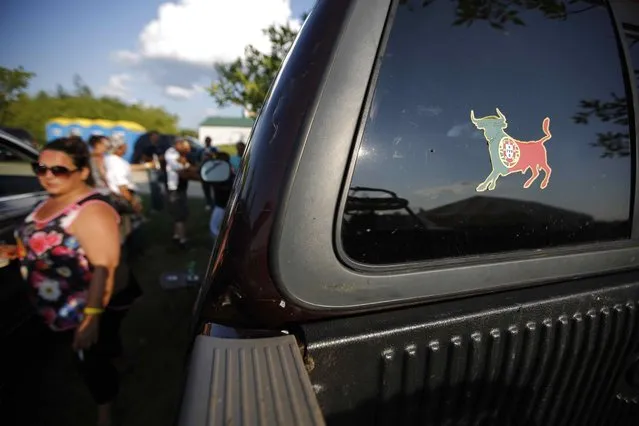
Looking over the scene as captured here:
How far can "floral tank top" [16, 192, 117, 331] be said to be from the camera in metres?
1.87

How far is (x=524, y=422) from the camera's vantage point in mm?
1085

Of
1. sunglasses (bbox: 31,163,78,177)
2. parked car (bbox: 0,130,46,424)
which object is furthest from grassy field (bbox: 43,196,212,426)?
sunglasses (bbox: 31,163,78,177)

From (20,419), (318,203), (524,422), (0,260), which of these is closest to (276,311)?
(318,203)

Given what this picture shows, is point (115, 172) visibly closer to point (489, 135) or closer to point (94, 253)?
point (94, 253)

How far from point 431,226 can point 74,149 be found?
7.28 feet

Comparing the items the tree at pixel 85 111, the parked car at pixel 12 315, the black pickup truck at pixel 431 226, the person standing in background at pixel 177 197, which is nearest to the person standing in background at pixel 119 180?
the person standing in background at pixel 177 197

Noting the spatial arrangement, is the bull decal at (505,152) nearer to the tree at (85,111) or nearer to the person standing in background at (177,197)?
the person standing in background at (177,197)

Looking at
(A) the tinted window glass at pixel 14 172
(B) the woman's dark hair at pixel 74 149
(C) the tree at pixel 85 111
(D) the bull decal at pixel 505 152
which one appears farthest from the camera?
(C) the tree at pixel 85 111

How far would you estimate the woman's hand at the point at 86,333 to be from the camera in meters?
1.89

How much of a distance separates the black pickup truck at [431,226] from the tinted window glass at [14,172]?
141 inches

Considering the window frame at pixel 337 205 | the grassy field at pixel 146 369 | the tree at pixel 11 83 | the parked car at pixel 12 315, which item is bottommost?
the grassy field at pixel 146 369

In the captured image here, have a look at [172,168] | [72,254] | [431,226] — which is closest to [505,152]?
[431,226]

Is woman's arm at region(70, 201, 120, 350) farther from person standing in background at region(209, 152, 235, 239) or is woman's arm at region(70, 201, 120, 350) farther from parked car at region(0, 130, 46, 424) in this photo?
person standing in background at region(209, 152, 235, 239)

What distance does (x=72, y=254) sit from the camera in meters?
1.89
